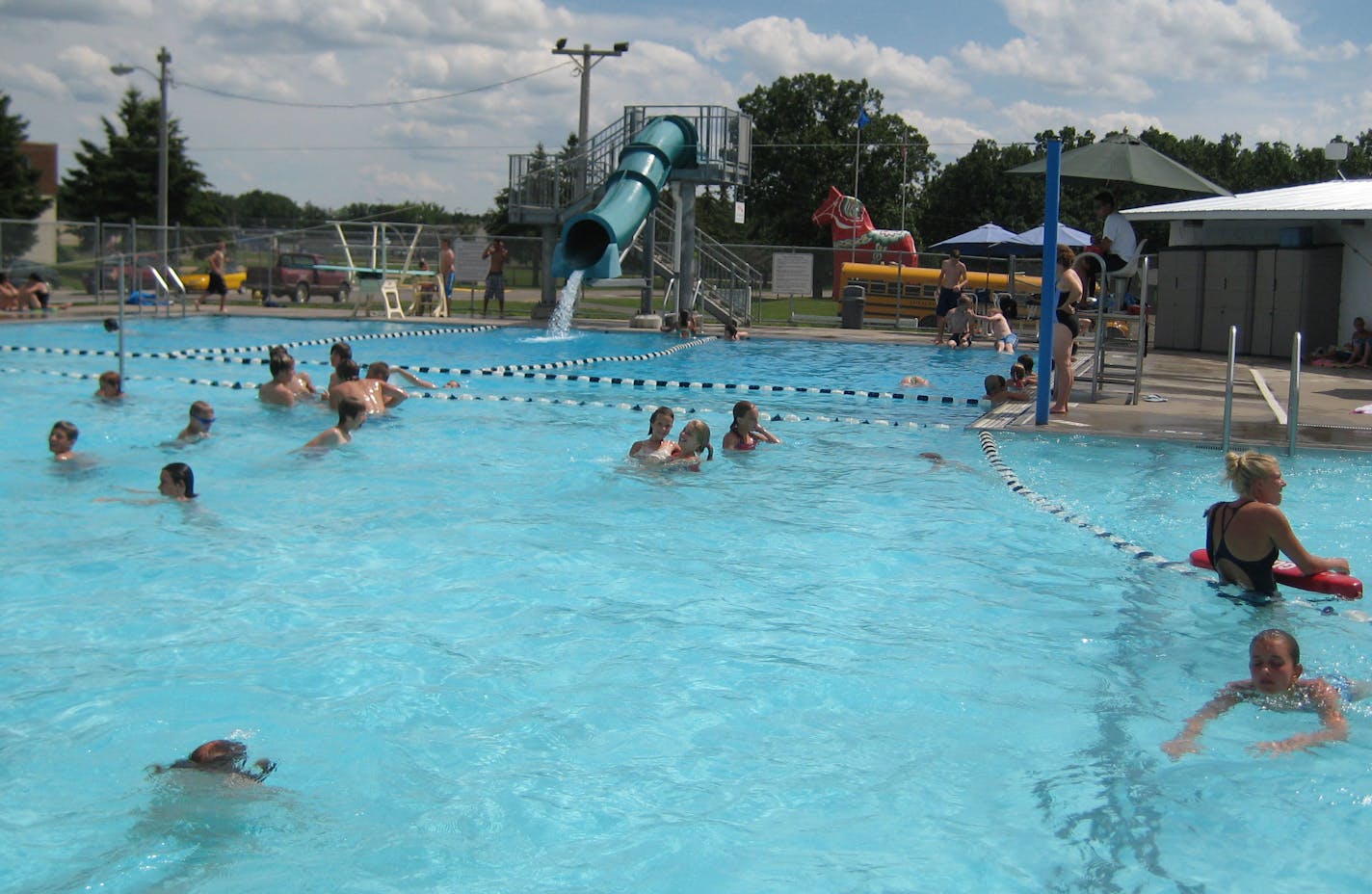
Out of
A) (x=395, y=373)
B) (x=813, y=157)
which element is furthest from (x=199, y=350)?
(x=813, y=157)

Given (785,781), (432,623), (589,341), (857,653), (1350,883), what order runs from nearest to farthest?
(1350,883), (785,781), (857,653), (432,623), (589,341)

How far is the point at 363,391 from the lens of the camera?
13.7 metres

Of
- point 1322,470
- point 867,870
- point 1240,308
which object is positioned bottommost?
point 867,870

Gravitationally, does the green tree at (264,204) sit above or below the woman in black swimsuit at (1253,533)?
above

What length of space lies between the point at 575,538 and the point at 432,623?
2084 millimetres

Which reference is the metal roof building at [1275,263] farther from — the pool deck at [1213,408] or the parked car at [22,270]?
the parked car at [22,270]

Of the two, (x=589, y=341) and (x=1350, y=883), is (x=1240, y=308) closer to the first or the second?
(x=589, y=341)

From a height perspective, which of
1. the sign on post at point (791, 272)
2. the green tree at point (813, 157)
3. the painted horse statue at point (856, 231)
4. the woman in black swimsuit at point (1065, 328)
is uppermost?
the green tree at point (813, 157)

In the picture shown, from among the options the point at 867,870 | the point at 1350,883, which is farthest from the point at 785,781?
the point at 1350,883

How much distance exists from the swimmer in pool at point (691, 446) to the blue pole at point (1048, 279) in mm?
3694

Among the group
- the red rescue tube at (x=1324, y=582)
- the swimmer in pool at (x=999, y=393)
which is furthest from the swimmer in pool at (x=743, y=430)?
the red rescue tube at (x=1324, y=582)

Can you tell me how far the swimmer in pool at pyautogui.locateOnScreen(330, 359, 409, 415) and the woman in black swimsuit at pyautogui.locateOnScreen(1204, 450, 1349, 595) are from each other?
365 inches

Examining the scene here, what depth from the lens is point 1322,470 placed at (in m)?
10.8

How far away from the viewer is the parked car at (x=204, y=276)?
33972 millimetres
